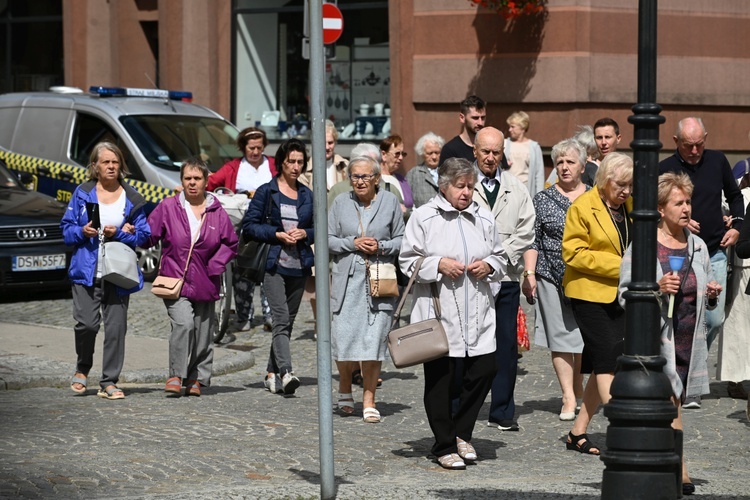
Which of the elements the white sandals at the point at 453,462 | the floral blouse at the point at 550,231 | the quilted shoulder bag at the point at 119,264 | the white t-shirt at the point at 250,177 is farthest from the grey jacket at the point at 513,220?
the white t-shirt at the point at 250,177

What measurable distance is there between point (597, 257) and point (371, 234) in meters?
2.04

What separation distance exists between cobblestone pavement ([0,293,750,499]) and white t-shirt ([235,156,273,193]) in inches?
124

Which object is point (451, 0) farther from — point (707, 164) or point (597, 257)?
point (597, 257)

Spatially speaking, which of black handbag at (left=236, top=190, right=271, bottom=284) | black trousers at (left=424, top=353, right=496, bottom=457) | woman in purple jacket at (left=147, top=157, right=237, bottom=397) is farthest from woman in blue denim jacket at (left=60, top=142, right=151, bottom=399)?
black trousers at (left=424, top=353, right=496, bottom=457)

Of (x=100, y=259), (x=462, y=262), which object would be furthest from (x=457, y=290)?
(x=100, y=259)

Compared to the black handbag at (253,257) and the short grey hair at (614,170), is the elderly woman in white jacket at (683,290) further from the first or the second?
the black handbag at (253,257)

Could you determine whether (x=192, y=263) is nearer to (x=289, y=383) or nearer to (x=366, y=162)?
(x=289, y=383)

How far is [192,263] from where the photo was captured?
10.7 meters

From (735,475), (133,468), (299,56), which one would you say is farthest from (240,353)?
(299,56)

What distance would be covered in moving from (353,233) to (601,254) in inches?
84.3

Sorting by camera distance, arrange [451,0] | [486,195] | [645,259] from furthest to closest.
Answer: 1. [451,0]
2. [486,195]
3. [645,259]

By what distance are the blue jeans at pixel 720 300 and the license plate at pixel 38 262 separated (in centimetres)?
737

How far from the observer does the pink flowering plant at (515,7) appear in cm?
1831

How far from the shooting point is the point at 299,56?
22.7 metres
